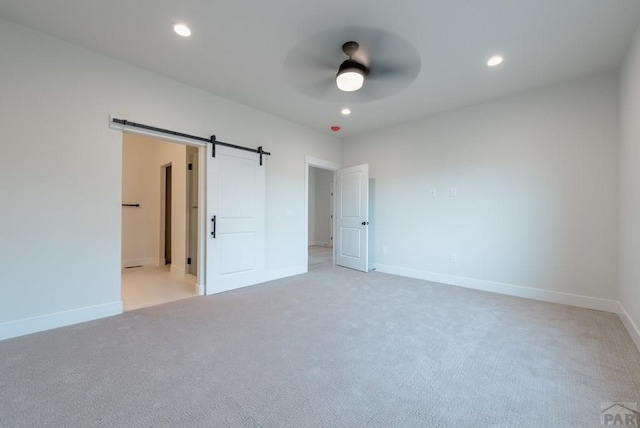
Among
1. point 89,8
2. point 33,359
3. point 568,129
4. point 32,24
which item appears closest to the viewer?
point 33,359

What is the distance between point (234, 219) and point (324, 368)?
8.34 ft

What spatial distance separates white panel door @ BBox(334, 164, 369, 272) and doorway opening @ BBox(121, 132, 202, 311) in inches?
108

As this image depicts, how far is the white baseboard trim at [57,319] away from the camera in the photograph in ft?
7.48

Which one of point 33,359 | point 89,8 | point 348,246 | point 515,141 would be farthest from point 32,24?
point 515,141

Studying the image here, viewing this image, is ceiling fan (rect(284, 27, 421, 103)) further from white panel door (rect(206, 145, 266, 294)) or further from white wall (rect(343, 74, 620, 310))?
white wall (rect(343, 74, 620, 310))

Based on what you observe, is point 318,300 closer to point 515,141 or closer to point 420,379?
point 420,379

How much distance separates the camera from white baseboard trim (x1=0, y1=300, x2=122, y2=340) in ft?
7.48

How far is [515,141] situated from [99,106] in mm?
4946

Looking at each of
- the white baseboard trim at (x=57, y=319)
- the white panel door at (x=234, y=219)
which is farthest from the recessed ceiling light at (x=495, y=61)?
the white baseboard trim at (x=57, y=319)

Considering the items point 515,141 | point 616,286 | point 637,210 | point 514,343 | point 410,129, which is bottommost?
point 514,343

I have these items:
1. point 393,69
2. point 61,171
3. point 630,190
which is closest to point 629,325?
point 630,190

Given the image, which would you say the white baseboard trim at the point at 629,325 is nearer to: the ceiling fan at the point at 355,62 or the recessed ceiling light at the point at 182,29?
the ceiling fan at the point at 355,62

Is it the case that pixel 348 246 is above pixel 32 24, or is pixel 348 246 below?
below

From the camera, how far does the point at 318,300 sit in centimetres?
331
